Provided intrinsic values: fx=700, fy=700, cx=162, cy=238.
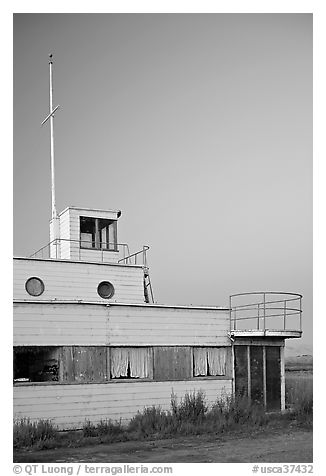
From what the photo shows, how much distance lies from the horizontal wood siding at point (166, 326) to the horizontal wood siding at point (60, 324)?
345mm

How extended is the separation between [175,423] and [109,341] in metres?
2.40

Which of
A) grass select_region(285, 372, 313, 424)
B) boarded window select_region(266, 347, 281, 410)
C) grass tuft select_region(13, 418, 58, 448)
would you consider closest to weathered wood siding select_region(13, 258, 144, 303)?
grass tuft select_region(13, 418, 58, 448)

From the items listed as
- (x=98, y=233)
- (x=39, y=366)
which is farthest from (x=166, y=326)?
(x=98, y=233)

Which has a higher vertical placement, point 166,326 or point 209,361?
point 166,326

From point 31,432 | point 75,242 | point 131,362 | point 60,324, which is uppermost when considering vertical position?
point 75,242

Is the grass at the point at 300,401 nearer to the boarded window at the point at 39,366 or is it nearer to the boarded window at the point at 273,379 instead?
the boarded window at the point at 273,379

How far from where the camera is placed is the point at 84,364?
1580 centimetres

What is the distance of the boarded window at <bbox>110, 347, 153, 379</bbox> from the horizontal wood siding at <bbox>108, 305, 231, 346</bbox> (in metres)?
0.18

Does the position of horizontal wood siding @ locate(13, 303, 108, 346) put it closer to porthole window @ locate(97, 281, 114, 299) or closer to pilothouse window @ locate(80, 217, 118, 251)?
porthole window @ locate(97, 281, 114, 299)

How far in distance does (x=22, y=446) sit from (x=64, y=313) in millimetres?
3234

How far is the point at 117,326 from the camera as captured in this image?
16.3 meters

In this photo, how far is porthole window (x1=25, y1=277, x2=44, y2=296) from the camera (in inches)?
676

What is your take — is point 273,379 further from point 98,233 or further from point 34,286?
point 34,286
